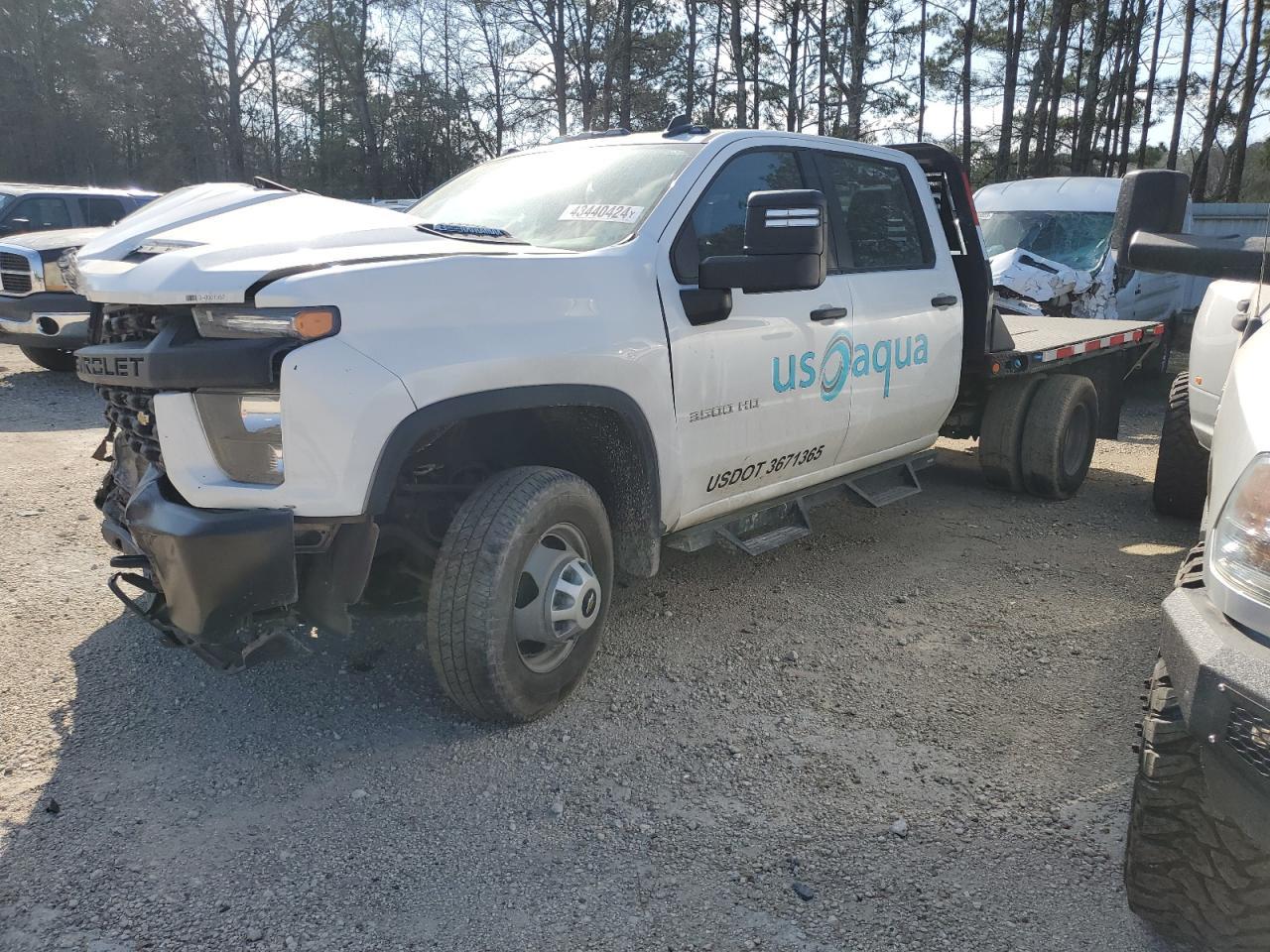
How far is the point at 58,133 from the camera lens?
3203 cm

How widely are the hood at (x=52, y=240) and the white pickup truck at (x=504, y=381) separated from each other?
252 inches

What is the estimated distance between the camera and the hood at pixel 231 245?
2529 millimetres

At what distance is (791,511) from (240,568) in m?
2.49

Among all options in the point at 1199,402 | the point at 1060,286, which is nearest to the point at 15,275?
the point at 1199,402

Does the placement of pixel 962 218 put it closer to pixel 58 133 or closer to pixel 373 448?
pixel 373 448

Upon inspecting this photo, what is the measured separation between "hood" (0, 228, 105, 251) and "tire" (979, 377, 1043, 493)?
7.83 metres

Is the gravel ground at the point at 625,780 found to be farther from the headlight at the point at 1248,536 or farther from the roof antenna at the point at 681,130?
the roof antenna at the point at 681,130

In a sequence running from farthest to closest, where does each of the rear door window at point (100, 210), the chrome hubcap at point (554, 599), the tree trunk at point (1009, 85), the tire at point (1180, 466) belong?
the tree trunk at point (1009, 85) → the rear door window at point (100, 210) → the tire at point (1180, 466) → the chrome hubcap at point (554, 599)

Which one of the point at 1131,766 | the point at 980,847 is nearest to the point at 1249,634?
the point at 980,847

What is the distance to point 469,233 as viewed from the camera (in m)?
3.18

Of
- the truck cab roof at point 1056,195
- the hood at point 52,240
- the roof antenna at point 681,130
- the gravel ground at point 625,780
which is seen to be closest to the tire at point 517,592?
the gravel ground at point 625,780

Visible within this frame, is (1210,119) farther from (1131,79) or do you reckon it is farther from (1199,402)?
(1199,402)

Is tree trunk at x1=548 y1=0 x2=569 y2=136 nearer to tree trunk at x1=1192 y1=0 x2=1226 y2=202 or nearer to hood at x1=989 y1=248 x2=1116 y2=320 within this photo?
tree trunk at x1=1192 y1=0 x2=1226 y2=202

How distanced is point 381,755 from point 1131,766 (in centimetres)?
231
